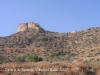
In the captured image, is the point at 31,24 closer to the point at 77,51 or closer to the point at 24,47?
the point at 24,47

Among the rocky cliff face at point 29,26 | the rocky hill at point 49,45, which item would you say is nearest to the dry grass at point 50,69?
the rocky hill at point 49,45

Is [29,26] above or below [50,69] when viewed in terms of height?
above

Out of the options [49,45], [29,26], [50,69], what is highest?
[29,26]

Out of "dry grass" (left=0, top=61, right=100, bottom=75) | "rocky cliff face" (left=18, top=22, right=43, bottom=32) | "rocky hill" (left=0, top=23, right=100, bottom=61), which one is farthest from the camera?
"rocky cliff face" (left=18, top=22, right=43, bottom=32)

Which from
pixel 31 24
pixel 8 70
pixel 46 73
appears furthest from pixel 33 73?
pixel 31 24

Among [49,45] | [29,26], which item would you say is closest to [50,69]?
[49,45]

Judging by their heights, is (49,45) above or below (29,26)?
below


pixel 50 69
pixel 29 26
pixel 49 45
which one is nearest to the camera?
pixel 50 69

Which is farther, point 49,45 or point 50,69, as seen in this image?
point 49,45

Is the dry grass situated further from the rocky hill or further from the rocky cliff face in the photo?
the rocky cliff face

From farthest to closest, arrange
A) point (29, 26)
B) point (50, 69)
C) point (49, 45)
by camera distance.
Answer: point (29, 26)
point (49, 45)
point (50, 69)

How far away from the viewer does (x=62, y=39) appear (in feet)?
295

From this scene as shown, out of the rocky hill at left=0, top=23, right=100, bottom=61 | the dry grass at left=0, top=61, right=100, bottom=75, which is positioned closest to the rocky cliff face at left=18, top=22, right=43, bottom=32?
the rocky hill at left=0, top=23, right=100, bottom=61

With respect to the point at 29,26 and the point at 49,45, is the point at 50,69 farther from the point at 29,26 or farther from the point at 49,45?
the point at 29,26
